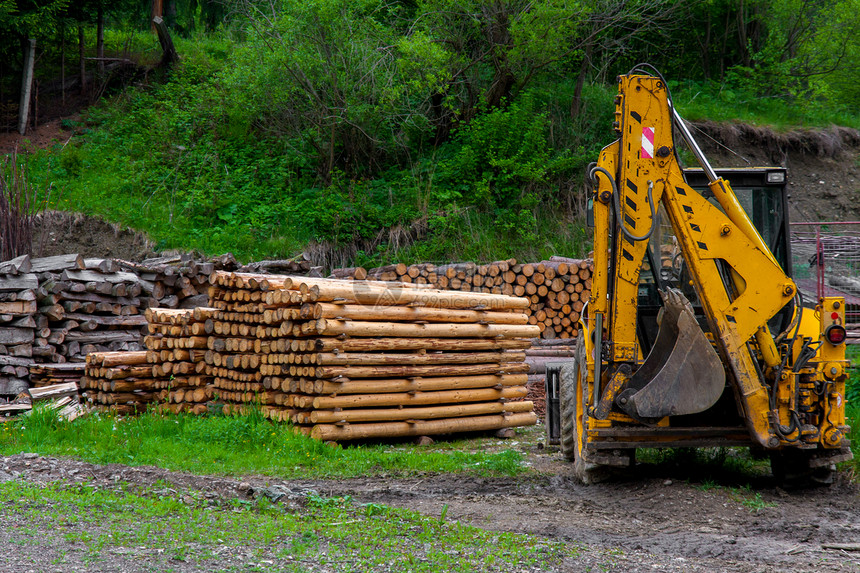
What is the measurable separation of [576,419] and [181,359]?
5.63m

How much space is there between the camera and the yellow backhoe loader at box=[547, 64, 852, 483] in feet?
21.3

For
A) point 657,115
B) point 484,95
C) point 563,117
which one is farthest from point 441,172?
point 657,115

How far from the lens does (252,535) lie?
5.22 m

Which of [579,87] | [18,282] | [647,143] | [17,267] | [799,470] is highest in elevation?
[579,87]

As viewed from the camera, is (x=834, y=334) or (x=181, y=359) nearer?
(x=834, y=334)

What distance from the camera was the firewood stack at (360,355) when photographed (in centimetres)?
945

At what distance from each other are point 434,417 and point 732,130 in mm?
15483

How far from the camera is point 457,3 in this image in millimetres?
19562

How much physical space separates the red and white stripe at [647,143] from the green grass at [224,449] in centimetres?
347

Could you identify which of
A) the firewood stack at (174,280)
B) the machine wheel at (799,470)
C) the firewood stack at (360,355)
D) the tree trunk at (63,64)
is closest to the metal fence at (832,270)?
the firewood stack at (360,355)

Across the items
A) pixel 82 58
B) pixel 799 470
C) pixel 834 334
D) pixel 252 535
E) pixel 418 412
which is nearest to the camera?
pixel 252 535

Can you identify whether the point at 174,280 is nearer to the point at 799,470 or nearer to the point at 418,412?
the point at 418,412

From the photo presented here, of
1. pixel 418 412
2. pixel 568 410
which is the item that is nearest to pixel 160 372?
pixel 418 412

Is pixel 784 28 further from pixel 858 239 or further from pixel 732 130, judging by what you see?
pixel 858 239
